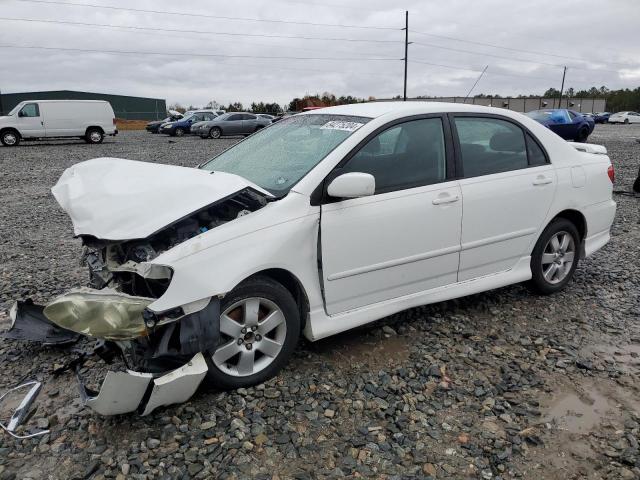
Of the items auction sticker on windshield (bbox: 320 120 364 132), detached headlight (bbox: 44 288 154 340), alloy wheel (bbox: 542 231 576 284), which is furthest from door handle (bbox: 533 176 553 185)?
detached headlight (bbox: 44 288 154 340)

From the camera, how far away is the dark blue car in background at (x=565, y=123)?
19.5 metres

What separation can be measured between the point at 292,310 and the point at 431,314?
1525 millimetres

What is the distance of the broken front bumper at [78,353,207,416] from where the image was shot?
8.19 ft

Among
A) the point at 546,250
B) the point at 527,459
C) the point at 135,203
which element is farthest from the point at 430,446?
the point at 546,250

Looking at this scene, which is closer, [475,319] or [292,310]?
[292,310]

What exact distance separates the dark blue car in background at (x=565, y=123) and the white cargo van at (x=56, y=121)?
1836 cm

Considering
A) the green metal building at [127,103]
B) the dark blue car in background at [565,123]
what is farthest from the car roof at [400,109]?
the green metal building at [127,103]

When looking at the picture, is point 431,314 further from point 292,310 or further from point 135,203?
point 135,203

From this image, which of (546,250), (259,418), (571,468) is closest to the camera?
(571,468)

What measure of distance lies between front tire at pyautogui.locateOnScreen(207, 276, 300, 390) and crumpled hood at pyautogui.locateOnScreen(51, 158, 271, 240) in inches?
21.7

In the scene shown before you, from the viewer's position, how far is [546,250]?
4.43m

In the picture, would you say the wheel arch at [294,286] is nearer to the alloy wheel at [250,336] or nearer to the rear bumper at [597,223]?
the alloy wheel at [250,336]

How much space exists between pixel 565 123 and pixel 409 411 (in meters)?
19.7

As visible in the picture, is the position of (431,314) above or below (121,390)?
below
